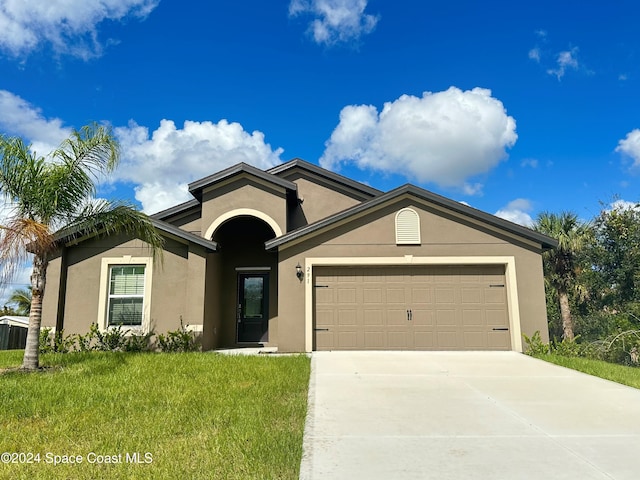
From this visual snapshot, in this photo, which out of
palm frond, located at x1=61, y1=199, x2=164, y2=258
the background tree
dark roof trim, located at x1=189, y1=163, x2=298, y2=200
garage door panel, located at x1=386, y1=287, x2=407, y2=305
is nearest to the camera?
palm frond, located at x1=61, y1=199, x2=164, y2=258

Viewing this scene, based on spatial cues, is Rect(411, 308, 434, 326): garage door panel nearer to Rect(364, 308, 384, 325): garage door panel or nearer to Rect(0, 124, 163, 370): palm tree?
Rect(364, 308, 384, 325): garage door panel

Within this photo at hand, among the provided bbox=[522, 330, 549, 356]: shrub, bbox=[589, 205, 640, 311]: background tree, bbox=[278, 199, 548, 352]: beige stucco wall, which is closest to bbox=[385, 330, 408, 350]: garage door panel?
bbox=[278, 199, 548, 352]: beige stucco wall

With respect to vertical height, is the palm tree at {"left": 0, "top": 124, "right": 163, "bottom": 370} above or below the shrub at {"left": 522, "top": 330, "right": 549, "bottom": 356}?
above

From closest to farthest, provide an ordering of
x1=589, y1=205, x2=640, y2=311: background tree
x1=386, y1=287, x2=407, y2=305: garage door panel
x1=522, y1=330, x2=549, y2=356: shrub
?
x1=522, y1=330, x2=549, y2=356: shrub, x1=386, y1=287, x2=407, y2=305: garage door panel, x1=589, y1=205, x2=640, y2=311: background tree

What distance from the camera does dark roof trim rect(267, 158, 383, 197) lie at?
597 inches

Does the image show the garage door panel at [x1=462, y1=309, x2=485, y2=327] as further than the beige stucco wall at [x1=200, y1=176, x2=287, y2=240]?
No

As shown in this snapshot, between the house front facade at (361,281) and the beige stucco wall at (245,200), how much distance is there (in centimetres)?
143

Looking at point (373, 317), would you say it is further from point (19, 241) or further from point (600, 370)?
point (19, 241)

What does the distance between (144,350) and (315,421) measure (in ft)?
25.7

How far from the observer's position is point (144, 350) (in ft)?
37.9

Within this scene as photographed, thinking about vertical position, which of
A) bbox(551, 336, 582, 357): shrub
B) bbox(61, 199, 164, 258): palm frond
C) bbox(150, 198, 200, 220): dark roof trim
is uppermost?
bbox(150, 198, 200, 220): dark roof trim

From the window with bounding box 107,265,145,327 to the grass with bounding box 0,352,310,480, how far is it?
3.07 metres

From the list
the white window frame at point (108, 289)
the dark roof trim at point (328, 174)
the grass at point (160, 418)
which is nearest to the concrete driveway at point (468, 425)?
the grass at point (160, 418)

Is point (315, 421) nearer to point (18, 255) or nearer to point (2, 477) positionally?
point (2, 477)
